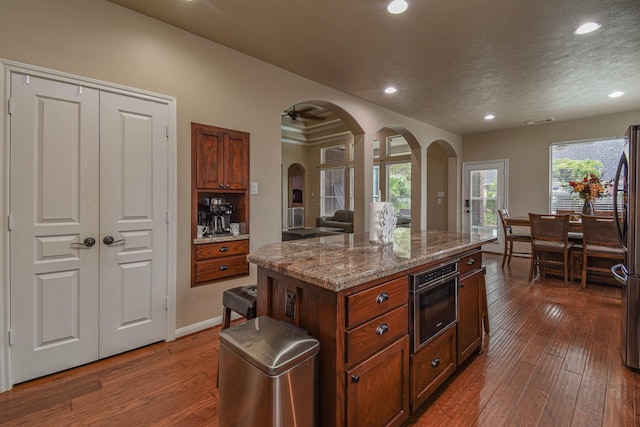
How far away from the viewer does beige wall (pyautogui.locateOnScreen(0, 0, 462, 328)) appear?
2090 mm

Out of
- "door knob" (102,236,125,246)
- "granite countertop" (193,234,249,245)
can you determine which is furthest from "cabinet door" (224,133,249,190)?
"door knob" (102,236,125,246)

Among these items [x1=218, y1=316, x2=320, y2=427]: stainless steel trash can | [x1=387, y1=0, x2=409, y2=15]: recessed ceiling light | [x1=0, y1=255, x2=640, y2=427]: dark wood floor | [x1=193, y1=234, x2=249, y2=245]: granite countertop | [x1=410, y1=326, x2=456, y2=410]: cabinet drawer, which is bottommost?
[x1=0, y1=255, x2=640, y2=427]: dark wood floor

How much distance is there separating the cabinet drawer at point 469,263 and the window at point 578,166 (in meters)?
5.00

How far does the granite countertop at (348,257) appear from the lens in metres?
1.29

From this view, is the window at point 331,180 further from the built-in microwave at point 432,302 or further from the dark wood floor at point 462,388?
the built-in microwave at point 432,302

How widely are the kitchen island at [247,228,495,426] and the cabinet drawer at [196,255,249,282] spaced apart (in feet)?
3.93

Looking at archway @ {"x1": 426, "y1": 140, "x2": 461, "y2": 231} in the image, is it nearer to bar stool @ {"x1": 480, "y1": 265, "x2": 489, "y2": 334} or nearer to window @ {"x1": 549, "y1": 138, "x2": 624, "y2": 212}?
window @ {"x1": 549, "y1": 138, "x2": 624, "y2": 212}

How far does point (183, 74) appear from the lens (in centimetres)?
273

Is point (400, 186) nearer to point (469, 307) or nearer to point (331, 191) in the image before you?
point (331, 191)

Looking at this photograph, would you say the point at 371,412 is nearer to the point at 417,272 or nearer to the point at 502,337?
the point at 417,272

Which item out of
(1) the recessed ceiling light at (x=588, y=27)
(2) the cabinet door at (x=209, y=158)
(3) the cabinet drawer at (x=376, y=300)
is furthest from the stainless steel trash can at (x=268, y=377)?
(1) the recessed ceiling light at (x=588, y=27)

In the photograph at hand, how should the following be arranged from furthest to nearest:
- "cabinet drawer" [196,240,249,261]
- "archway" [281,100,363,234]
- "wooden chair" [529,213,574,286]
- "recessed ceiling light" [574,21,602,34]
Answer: "archway" [281,100,363,234] → "wooden chair" [529,213,574,286] → "cabinet drawer" [196,240,249,261] → "recessed ceiling light" [574,21,602,34]

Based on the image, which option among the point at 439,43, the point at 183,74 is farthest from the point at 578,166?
the point at 183,74

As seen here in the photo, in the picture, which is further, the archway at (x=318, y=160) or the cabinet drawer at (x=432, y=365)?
the archway at (x=318, y=160)
